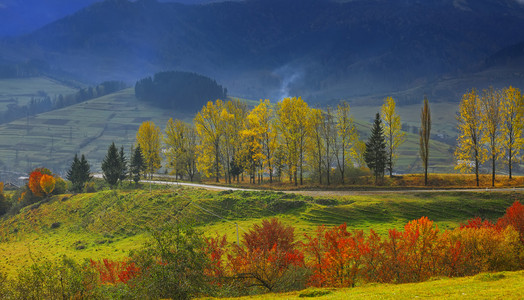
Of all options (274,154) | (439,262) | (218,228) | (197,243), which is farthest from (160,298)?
(274,154)

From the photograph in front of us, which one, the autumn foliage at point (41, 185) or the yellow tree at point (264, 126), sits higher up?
the yellow tree at point (264, 126)

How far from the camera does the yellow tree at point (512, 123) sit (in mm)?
63844

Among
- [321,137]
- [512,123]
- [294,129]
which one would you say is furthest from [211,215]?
[512,123]

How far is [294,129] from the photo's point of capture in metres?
→ 76.2

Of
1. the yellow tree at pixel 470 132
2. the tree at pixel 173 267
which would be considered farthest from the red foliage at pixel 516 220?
the yellow tree at pixel 470 132

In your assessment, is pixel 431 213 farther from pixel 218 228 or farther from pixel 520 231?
pixel 218 228

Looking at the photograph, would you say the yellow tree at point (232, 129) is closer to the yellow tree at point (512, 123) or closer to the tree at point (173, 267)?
the yellow tree at point (512, 123)

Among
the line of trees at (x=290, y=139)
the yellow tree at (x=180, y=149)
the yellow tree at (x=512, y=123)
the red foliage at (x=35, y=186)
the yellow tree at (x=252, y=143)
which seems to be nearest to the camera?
the yellow tree at (x=512, y=123)

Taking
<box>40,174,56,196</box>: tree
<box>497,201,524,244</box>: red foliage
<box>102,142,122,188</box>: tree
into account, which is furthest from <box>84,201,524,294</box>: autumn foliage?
<box>40,174,56,196</box>: tree

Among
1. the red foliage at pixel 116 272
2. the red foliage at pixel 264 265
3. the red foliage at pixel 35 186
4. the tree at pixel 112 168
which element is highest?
the tree at pixel 112 168

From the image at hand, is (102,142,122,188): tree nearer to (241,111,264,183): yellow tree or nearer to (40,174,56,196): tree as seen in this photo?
(40,174,56,196): tree

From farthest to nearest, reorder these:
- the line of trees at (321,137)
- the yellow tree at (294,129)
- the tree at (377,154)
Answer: the yellow tree at (294,129) < the tree at (377,154) < the line of trees at (321,137)

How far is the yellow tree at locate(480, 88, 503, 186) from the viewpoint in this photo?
64875 mm

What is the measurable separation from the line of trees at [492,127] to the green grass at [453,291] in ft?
151
